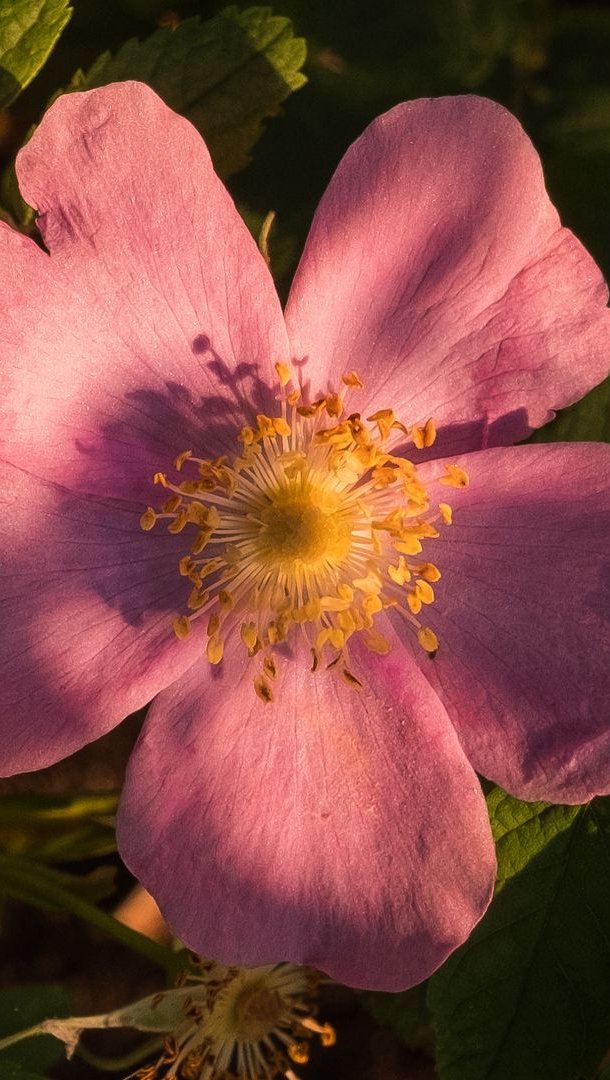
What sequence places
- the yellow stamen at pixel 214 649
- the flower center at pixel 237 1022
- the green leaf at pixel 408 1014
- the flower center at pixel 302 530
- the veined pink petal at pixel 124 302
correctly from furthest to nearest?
the green leaf at pixel 408 1014 < the flower center at pixel 237 1022 < the flower center at pixel 302 530 < the yellow stamen at pixel 214 649 < the veined pink petal at pixel 124 302

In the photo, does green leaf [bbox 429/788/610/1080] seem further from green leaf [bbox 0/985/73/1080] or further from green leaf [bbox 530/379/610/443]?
green leaf [bbox 0/985/73/1080]

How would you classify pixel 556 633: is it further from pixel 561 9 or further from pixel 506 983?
pixel 561 9

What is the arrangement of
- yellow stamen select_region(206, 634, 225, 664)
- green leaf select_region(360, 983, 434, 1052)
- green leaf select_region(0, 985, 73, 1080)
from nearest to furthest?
yellow stamen select_region(206, 634, 225, 664), green leaf select_region(0, 985, 73, 1080), green leaf select_region(360, 983, 434, 1052)

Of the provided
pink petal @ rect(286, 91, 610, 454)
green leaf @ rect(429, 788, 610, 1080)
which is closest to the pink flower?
pink petal @ rect(286, 91, 610, 454)

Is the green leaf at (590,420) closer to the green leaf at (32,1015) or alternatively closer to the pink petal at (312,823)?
the pink petal at (312,823)

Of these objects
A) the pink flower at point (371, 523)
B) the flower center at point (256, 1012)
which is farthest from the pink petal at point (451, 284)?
the flower center at point (256, 1012)
